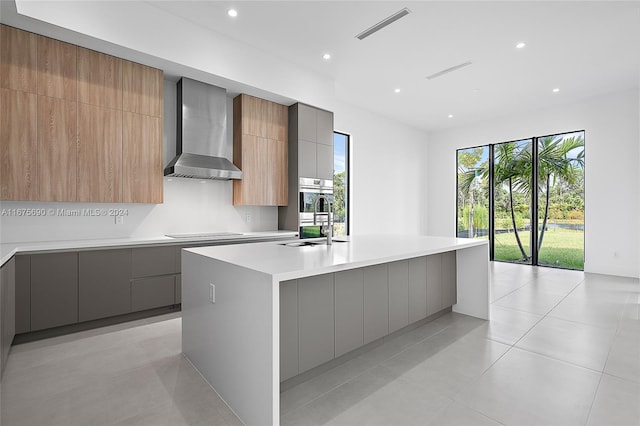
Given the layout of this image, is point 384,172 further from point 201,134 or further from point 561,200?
point 201,134

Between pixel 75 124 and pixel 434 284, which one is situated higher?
pixel 75 124

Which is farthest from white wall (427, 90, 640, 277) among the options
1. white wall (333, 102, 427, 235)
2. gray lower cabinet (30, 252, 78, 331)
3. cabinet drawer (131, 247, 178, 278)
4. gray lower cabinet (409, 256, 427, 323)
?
gray lower cabinet (30, 252, 78, 331)

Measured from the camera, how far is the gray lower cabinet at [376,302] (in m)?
2.37

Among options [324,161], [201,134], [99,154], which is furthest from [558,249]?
[99,154]

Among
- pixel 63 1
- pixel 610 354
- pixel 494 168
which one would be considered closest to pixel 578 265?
pixel 494 168

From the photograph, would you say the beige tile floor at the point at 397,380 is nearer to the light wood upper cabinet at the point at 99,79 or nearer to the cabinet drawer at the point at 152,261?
the cabinet drawer at the point at 152,261

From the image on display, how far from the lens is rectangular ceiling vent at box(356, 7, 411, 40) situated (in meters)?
3.27

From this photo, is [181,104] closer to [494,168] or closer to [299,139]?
[299,139]

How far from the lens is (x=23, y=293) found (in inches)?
103

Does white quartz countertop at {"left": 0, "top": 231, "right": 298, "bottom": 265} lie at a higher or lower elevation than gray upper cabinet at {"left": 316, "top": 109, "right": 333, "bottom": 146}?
lower

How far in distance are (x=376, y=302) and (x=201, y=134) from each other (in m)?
2.97

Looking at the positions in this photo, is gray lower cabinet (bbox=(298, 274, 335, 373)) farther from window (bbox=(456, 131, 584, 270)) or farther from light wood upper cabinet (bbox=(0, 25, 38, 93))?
window (bbox=(456, 131, 584, 270))

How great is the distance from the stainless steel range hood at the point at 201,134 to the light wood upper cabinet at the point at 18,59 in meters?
1.33


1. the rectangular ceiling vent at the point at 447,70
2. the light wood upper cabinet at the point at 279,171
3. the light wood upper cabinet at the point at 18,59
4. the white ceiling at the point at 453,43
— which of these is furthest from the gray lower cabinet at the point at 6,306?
the rectangular ceiling vent at the point at 447,70
